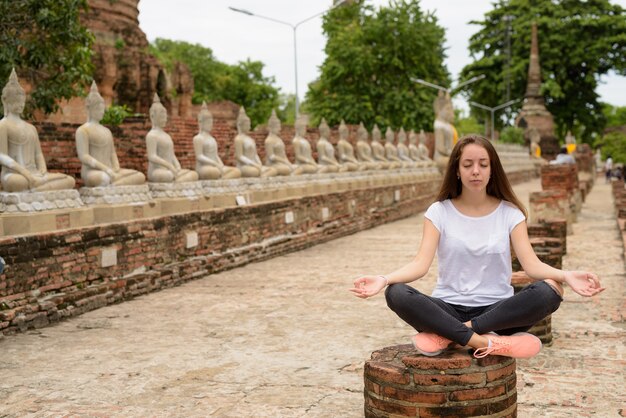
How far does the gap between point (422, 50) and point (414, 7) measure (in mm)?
1889

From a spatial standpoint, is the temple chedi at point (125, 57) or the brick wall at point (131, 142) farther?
the temple chedi at point (125, 57)

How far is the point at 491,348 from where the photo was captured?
3.26 meters

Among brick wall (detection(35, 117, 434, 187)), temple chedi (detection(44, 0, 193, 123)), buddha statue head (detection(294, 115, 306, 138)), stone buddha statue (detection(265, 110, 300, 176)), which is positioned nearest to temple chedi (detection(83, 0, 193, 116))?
temple chedi (detection(44, 0, 193, 123))

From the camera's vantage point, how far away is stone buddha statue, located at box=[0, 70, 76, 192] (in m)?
6.89

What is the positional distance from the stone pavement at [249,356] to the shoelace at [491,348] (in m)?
0.91

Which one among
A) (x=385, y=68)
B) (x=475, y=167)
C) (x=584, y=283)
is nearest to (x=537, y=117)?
(x=385, y=68)

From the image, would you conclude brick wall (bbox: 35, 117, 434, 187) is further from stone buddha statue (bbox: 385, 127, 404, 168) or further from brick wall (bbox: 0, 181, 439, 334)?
stone buddha statue (bbox: 385, 127, 404, 168)

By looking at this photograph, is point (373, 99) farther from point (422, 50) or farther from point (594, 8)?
point (594, 8)

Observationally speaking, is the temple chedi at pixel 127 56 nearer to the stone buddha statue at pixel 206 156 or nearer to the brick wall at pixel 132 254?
the stone buddha statue at pixel 206 156

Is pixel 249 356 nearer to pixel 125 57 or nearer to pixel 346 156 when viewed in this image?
pixel 346 156

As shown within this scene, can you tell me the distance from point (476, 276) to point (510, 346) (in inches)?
14.2

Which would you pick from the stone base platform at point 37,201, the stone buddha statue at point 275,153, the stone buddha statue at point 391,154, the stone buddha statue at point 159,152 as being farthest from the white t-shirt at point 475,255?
the stone buddha statue at point 391,154

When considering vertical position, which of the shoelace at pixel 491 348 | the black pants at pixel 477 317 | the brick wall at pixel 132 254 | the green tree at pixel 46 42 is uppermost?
the green tree at pixel 46 42

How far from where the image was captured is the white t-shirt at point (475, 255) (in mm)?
3508
